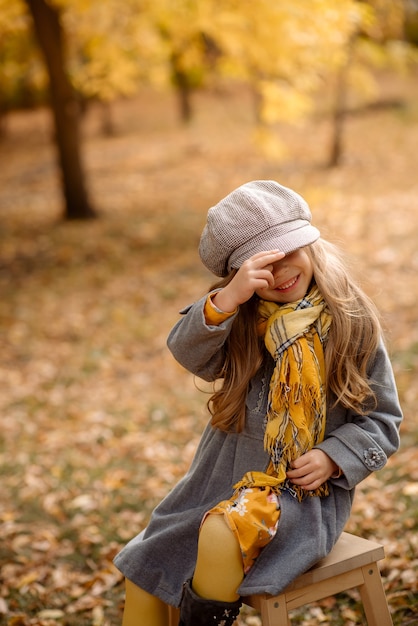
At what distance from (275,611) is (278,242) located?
1.01 m

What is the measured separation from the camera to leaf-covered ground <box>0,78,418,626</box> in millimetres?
3629

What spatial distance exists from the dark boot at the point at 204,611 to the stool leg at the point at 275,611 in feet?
0.27

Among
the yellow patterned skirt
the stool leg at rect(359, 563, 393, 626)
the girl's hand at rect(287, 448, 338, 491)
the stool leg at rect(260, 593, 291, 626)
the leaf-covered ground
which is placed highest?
the girl's hand at rect(287, 448, 338, 491)

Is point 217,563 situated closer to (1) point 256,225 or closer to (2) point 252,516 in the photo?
(2) point 252,516

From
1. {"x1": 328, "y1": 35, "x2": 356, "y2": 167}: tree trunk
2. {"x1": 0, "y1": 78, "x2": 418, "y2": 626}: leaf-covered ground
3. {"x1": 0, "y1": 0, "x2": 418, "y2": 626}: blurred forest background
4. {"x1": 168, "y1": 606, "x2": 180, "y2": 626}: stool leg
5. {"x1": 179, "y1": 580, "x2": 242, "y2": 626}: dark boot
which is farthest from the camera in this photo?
{"x1": 328, "y1": 35, "x2": 356, "y2": 167}: tree trunk

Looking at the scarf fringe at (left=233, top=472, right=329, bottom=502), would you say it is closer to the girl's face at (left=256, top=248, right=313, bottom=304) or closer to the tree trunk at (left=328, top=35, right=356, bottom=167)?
the girl's face at (left=256, top=248, right=313, bottom=304)

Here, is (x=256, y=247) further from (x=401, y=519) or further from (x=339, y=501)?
(x=401, y=519)

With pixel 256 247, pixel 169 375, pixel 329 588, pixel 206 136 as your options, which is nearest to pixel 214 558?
pixel 329 588

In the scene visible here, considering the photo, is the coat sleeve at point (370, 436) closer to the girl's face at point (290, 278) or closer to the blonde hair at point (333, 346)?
the blonde hair at point (333, 346)

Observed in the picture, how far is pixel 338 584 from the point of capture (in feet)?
7.25

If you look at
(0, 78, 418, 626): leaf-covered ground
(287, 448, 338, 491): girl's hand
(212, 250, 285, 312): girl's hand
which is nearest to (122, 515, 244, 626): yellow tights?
(287, 448, 338, 491): girl's hand

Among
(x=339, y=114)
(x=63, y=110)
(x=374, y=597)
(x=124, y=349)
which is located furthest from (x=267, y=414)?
(x=339, y=114)

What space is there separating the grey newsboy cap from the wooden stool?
2.91 feet

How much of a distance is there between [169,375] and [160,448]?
1379 millimetres
